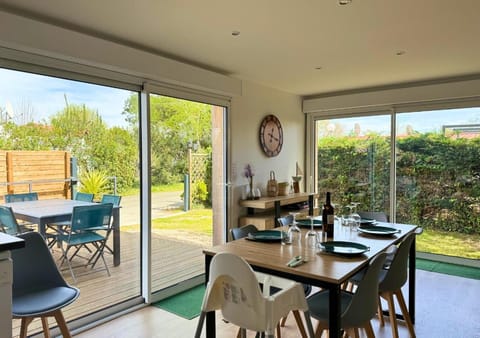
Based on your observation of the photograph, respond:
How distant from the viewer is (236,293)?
171cm

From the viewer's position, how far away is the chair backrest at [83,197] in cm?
293

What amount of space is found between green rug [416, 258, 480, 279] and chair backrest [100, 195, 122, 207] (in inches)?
146

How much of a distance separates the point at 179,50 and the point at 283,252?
2.11 metres

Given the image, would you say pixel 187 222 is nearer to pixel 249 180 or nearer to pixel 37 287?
pixel 249 180

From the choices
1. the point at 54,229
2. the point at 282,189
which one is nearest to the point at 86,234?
the point at 54,229

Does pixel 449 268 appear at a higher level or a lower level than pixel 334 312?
lower

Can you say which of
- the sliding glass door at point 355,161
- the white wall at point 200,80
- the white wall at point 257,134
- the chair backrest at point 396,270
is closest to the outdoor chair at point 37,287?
the white wall at point 200,80

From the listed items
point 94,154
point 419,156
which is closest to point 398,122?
point 419,156

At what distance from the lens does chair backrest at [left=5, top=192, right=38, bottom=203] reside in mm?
2545

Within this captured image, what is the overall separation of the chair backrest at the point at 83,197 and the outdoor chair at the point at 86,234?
59 millimetres

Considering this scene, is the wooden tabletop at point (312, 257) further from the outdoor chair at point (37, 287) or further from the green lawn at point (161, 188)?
the green lawn at point (161, 188)

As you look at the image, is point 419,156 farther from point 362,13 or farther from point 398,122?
point 362,13

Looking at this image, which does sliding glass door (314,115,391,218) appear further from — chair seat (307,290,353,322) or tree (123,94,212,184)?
chair seat (307,290,353,322)

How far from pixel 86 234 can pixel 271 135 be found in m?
2.81
